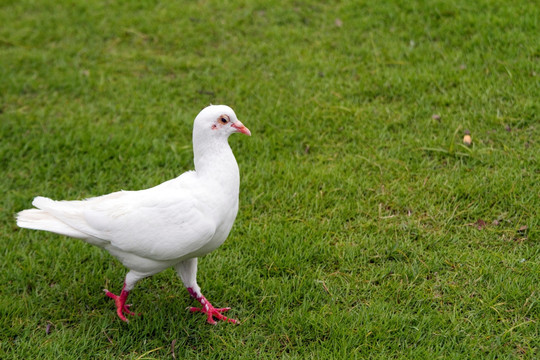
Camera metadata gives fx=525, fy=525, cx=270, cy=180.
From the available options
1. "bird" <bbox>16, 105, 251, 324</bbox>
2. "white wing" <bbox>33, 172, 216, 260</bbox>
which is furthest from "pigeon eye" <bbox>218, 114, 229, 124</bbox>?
"white wing" <bbox>33, 172, 216, 260</bbox>

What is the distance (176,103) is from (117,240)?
2799 mm

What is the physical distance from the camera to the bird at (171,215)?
316 cm

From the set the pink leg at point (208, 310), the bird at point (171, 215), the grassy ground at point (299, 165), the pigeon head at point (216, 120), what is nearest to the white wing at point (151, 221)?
the bird at point (171, 215)

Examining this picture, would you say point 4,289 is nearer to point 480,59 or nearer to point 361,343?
point 361,343

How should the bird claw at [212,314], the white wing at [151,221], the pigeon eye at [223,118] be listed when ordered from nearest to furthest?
the white wing at [151,221] → the pigeon eye at [223,118] → the bird claw at [212,314]

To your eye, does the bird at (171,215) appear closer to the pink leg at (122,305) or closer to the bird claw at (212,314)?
the pink leg at (122,305)

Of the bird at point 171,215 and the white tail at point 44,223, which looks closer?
the bird at point 171,215

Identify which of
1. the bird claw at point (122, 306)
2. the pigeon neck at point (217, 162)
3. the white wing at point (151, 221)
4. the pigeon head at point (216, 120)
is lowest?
the bird claw at point (122, 306)

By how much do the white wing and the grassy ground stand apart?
2.37ft

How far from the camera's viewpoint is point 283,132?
5.25 m

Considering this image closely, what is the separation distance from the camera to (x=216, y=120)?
3.26 m

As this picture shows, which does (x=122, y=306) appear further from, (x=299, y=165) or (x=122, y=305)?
(x=299, y=165)

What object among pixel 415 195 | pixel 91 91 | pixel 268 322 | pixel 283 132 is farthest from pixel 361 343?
pixel 91 91

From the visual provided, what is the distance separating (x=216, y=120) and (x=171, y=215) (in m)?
0.65
